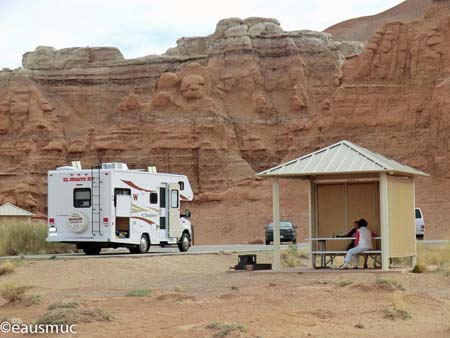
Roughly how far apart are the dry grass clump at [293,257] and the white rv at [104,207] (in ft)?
17.9

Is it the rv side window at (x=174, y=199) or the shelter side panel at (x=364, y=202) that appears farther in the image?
the rv side window at (x=174, y=199)

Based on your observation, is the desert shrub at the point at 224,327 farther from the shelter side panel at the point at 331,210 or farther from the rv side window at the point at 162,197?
the rv side window at the point at 162,197

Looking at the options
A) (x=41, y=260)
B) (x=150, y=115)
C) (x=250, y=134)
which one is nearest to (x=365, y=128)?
(x=250, y=134)

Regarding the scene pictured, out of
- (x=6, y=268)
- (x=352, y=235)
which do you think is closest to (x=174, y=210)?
(x=6, y=268)

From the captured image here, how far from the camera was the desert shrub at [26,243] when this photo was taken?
123 feet

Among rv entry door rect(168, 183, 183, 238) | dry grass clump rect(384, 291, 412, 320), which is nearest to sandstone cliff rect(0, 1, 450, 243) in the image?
rv entry door rect(168, 183, 183, 238)

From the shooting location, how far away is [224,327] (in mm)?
14938

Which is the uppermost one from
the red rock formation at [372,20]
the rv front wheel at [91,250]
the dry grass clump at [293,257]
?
the red rock formation at [372,20]

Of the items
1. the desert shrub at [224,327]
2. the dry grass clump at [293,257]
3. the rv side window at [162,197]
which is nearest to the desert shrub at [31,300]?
the desert shrub at [224,327]

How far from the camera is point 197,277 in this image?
26.2 m

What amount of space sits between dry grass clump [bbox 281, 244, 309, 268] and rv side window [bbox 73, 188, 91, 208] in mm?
7060

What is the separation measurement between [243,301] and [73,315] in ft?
12.6

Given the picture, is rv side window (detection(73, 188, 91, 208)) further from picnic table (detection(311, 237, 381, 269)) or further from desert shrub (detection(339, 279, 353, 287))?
desert shrub (detection(339, 279, 353, 287))

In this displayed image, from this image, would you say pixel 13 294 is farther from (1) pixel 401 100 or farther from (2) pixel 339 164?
(1) pixel 401 100
